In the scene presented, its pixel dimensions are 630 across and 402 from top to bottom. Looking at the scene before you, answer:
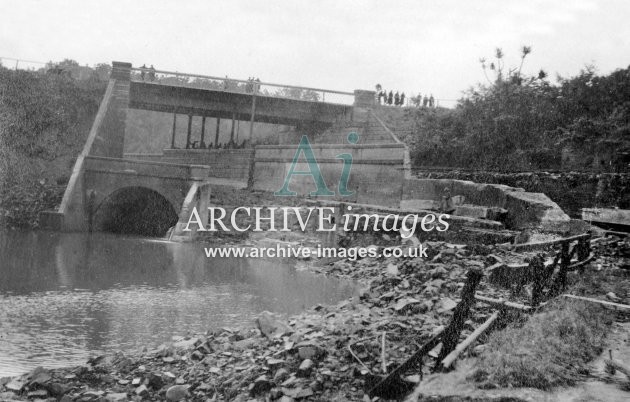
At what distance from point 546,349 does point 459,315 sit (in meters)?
0.82

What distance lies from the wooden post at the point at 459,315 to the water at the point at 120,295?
204 inches

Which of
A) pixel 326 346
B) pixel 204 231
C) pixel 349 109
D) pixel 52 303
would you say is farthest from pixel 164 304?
pixel 349 109

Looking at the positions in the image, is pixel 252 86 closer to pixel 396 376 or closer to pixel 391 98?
pixel 391 98

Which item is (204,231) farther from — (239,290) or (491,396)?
(491,396)

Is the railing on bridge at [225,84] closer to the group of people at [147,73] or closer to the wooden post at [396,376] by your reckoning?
the group of people at [147,73]

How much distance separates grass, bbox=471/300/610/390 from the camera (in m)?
4.71

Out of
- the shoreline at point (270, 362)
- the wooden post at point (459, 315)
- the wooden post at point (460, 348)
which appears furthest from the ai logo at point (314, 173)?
the wooden post at point (459, 315)

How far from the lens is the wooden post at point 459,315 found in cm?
534

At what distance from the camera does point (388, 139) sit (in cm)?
2712

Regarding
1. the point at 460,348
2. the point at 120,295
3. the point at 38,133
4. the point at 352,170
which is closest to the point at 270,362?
the point at 460,348

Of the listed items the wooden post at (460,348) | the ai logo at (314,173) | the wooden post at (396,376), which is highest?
the ai logo at (314,173)

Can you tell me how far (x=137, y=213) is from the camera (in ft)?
88.7

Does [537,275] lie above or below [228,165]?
below

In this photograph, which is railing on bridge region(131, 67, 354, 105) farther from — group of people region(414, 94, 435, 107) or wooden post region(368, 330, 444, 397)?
wooden post region(368, 330, 444, 397)
